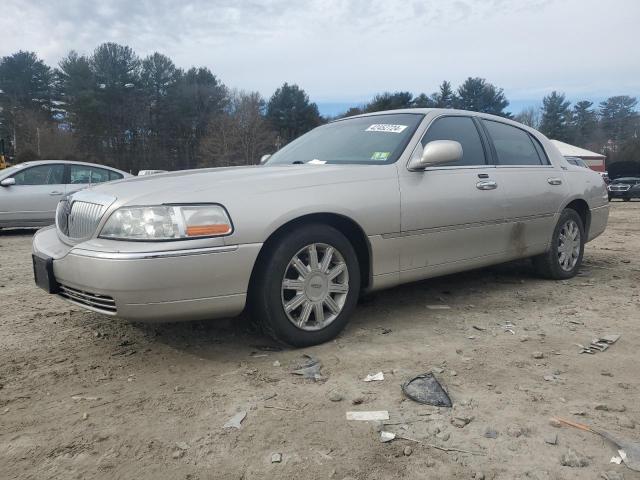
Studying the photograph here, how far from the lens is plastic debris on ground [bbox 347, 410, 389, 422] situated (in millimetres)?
2422

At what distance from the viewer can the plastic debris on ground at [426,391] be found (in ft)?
8.43

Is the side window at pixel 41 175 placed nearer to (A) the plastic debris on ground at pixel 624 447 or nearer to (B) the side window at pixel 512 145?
(B) the side window at pixel 512 145

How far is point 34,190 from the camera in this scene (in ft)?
31.6

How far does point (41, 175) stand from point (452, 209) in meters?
8.55

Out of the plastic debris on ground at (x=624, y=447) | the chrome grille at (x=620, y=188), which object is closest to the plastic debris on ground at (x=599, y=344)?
the plastic debris on ground at (x=624, y=447)

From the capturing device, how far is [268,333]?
10.7 feet

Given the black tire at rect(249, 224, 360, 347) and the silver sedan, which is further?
the black tire at rect(249, 224, 360, 347)

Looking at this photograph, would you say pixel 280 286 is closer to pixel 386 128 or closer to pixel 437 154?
pixel 437 154

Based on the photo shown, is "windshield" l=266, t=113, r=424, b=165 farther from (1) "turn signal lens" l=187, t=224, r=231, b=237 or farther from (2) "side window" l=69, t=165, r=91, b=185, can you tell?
(2) "side window" l=69, t=165, r=91, b=185

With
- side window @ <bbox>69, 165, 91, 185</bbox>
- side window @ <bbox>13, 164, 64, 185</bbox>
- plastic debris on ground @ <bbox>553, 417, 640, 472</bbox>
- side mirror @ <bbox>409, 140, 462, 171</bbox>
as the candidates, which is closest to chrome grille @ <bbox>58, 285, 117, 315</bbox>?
side mirror @ <bbox>409, 140, 462, 171</bbox>

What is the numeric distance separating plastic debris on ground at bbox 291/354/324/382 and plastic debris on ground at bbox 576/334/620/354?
165 cm

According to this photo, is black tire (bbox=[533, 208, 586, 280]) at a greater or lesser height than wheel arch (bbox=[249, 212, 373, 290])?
lesser

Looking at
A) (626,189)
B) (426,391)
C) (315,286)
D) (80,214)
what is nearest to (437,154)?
(315,286)

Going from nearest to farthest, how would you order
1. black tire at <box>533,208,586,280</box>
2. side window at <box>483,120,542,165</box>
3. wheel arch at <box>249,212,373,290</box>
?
wheel arch at <box>249,212,373,290</box>, side window at <box>483,120,542,165</box>, black tire at <box>533,208,586,280</box>
